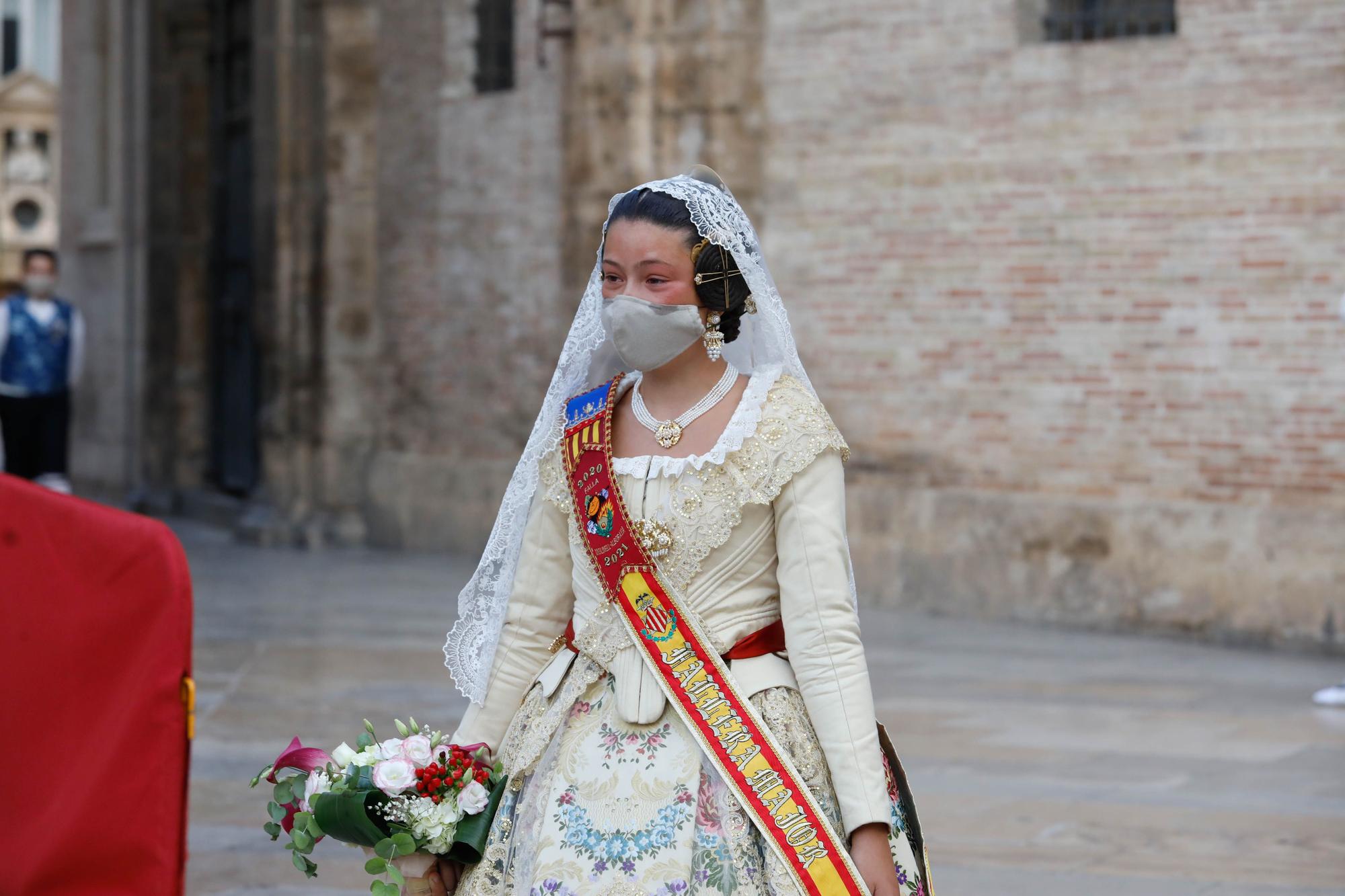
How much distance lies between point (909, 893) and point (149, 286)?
16121mm

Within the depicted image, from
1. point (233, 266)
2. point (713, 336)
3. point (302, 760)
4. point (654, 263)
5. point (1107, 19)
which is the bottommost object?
point (302, 760)

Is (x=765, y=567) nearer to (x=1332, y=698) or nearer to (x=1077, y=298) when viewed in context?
(x=1332, y=698)

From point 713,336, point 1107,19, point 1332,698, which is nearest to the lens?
point 713,336

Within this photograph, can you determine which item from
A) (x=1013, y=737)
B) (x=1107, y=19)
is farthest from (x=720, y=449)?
(x=1107, y=19)

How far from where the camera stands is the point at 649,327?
2.83 metres

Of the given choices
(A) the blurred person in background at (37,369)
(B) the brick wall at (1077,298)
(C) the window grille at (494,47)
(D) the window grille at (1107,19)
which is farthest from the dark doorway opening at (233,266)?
(D) the window grille at (1107,19)

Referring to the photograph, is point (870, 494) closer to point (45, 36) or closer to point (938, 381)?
point (938, 381)

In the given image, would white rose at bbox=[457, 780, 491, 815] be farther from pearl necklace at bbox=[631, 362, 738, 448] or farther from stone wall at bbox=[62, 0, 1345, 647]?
stone wall at bbox=[62, 0, 1345, 647]

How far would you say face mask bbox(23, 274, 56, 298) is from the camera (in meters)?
13.7

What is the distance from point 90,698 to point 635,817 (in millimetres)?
936

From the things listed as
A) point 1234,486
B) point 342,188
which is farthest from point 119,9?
Answer: point 1234,486

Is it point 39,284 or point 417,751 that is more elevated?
point 39,284

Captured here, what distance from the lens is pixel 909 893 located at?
9.21 feet

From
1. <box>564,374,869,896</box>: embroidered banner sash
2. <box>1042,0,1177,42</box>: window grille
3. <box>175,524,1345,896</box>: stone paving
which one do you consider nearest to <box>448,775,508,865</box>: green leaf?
<box>564,374,869,896</box>: embroidered banner sash
